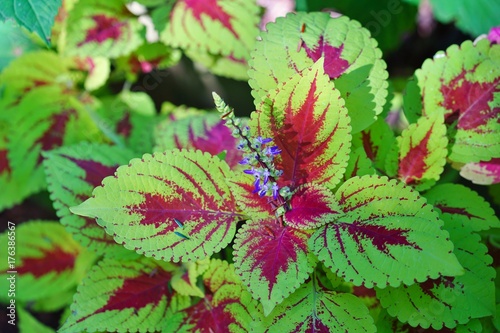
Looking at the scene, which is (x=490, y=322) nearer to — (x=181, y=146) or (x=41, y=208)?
(x=181, y=146)

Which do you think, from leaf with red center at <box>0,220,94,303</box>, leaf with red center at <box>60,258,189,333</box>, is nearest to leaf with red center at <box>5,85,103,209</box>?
leaf with red center at <box>0,220,94,303</box>

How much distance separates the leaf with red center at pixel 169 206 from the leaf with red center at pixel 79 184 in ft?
0.59

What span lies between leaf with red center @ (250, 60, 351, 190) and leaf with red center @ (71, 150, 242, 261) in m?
0.10

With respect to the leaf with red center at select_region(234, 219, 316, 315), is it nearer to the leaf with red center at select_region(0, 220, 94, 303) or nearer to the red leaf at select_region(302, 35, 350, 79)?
the red leaf at select_region(302, 35, 350, 79)

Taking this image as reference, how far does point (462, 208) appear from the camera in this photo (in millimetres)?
852

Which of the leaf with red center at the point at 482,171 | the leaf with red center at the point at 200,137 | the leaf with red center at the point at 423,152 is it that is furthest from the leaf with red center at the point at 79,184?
the leaf with red center at the point at 482,171

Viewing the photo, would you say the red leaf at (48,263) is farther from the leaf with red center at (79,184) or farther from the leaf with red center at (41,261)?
the leaf with red center at (79,184)

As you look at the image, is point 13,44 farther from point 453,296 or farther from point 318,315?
point 453,296

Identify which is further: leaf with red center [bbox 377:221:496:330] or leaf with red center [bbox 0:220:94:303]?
leaf with red center [bbox 0:220:94:303]

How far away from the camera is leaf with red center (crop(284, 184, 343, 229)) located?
75cm

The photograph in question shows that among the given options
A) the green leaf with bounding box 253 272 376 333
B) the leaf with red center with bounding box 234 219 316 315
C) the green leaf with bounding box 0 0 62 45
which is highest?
the green leaf with bounding box 0 0 62 45

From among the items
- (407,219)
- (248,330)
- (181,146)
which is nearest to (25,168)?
(181,146)

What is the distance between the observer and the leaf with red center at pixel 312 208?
75 centimetres

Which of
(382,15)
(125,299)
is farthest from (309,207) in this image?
(382,15)
